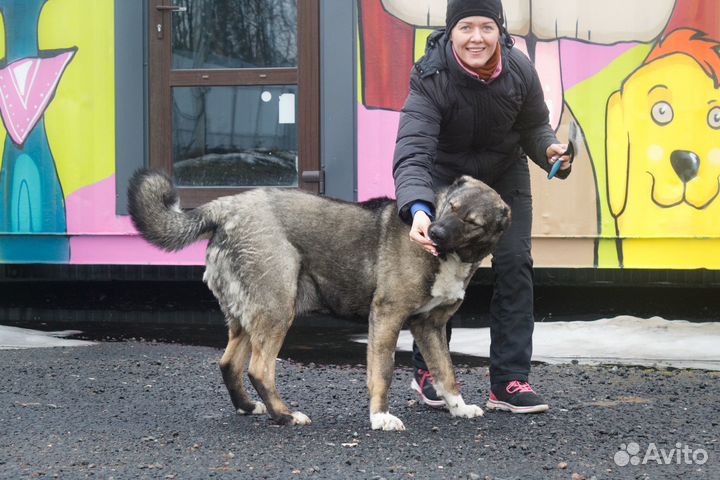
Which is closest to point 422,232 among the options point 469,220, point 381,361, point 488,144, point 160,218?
point 469,220

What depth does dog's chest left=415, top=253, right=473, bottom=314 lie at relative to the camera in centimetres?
445

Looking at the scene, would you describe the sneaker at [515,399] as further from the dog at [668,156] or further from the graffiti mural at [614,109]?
the dog at [668,156]

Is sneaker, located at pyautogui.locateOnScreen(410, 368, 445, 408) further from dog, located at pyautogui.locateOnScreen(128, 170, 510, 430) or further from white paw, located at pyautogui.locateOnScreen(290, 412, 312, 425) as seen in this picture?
white paw, located at pyautogui.locateOnScreen(290, 412, 312, 425)

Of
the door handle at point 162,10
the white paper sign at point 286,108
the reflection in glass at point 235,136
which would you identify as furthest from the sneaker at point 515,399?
the door handle at point 162,10

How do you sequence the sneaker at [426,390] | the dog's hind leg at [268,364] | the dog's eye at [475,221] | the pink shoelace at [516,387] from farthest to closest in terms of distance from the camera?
the sneaker at [426,390] → the pink shoelace at [516,387] → the dog's hind leg at [268,364] → the dog's eye at [475,221]

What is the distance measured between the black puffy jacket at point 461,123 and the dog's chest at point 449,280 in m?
0.30

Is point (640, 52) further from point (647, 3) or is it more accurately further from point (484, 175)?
point (484, 175)

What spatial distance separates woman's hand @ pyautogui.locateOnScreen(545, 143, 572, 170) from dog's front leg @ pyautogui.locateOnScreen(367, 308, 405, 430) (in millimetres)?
1009

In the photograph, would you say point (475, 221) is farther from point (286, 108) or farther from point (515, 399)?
point (286, 108)

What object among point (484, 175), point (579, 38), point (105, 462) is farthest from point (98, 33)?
point (105, 462)

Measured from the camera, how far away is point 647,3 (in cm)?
734

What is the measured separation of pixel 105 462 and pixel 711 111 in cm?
507

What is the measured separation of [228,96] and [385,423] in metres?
4.22

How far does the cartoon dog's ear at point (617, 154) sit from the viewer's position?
24.2ft
